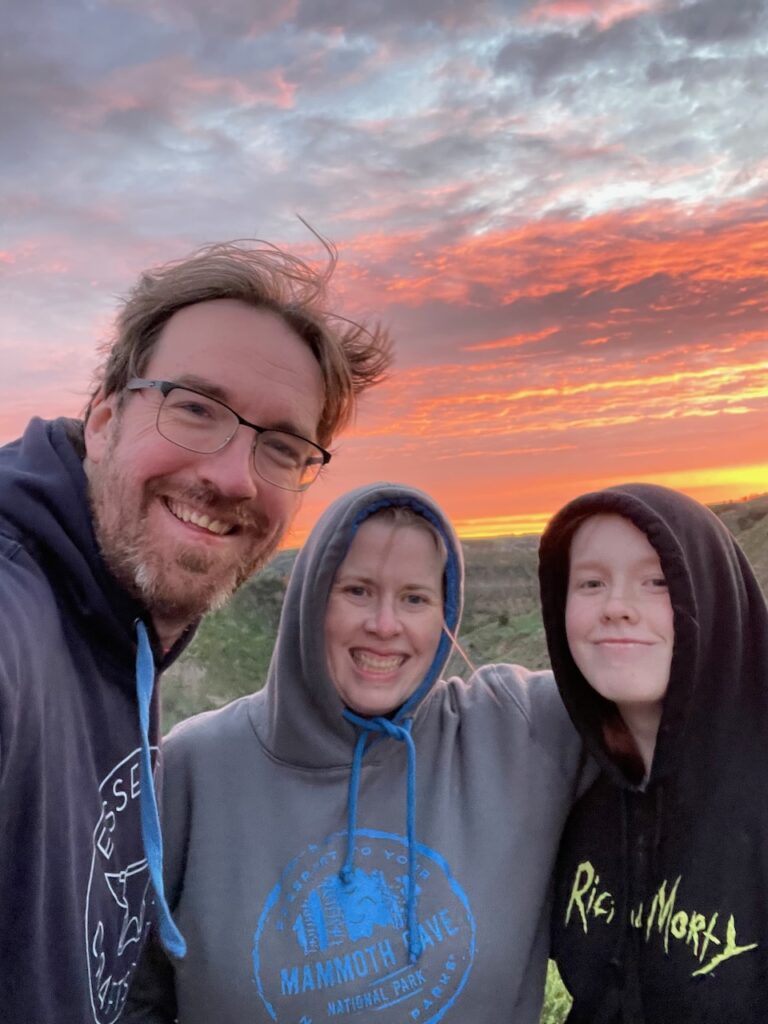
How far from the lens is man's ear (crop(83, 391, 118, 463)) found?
2088 millimetres

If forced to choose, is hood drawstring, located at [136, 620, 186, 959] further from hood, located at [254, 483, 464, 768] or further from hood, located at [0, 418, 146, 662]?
hood, located at [254, 483, 464, 768]

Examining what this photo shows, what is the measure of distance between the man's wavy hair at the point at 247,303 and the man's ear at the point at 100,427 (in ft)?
0.38

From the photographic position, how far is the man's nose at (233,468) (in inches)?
84.0

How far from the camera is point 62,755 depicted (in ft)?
5.21

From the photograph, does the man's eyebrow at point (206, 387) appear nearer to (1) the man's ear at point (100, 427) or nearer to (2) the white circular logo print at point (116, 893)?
(1) the man's ear at point (100, 427)

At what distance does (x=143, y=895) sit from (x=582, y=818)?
1.09 meters

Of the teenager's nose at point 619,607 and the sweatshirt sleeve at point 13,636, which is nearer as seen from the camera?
the sweatshirt sleeve at point 13,636

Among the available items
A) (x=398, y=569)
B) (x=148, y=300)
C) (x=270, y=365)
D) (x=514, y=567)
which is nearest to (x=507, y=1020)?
(x=398, y=569)

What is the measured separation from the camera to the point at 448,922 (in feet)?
7.00

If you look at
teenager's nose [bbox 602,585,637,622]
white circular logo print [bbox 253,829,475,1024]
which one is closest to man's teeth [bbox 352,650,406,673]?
white circular logo print [bbox 253,829,475,1024]

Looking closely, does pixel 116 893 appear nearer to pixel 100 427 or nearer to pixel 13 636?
pixel 13 636

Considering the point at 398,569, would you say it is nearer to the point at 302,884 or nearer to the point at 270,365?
the point at 270,365

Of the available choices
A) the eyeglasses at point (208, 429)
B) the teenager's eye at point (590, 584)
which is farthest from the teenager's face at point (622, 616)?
the eyeglasses at point (208, 429)

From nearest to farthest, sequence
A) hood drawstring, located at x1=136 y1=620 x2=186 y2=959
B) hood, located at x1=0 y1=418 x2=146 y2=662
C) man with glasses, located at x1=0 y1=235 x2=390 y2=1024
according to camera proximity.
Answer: man with glasses, located at x1=0 y1=235 x2=390 y2=1024 < hood, located at x1=0 y1=418 x2=146 y2=662 < hood drawstring, located at x1=136 y1=620 x2=186 y2=959
